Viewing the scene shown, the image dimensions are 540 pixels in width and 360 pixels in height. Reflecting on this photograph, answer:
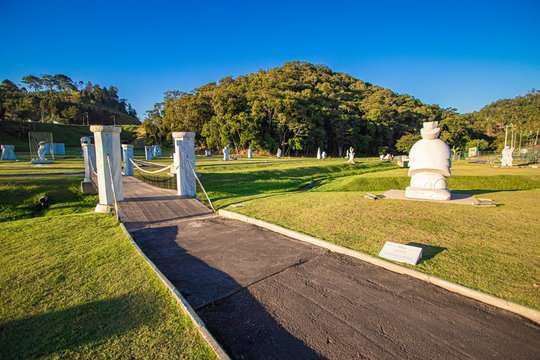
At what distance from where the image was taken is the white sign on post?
3721 millimetres

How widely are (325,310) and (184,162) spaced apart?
7.20 metres

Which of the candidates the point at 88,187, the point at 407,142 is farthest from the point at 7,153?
the point at 407,142

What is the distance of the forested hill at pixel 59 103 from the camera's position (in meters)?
54.8

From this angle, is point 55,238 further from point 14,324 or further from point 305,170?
point 305,170

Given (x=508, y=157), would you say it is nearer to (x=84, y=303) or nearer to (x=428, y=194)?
(x=428, y=194)

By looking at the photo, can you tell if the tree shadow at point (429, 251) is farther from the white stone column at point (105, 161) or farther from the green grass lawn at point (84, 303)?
the white stone column at point (105, 161)

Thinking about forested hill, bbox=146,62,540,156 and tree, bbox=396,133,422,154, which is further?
tree, bbox=396,133,422,154

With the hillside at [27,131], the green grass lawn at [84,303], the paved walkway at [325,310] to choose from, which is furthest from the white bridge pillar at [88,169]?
the hillside at [27,131]

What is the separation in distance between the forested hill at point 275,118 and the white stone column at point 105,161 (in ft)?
110

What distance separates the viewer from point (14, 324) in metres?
2.42

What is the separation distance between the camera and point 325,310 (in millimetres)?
2846

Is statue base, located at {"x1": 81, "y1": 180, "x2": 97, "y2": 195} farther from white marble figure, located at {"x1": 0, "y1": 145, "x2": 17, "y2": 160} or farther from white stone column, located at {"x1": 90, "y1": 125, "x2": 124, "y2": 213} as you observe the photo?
white marble figure, located at {"x1": 0, "y1": 145, "x2": 17, "y2": 160}

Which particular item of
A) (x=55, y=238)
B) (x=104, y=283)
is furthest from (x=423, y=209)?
(x=55, y=238)

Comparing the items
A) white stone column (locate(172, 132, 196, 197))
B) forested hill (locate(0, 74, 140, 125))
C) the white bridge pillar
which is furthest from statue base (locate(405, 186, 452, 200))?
forested hill (locate(0, 74, 140, 125))
